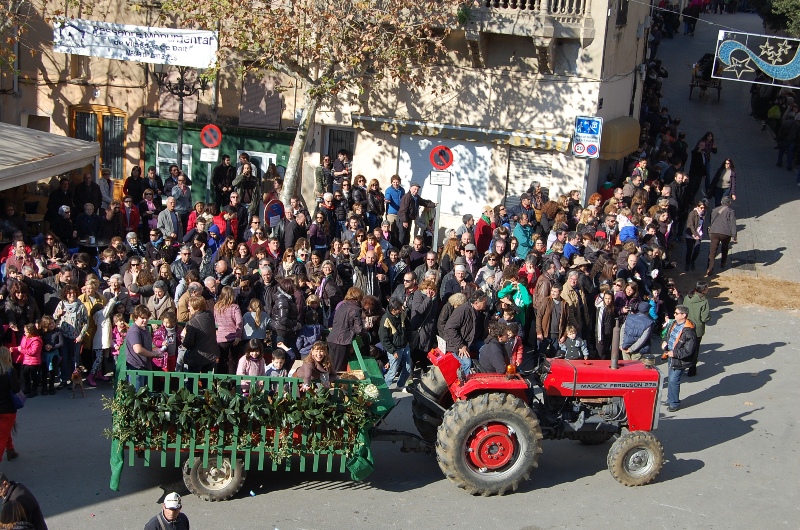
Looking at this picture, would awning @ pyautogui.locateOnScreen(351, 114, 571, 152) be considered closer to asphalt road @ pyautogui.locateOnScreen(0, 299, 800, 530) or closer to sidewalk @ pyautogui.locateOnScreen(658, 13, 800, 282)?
sidewalk @ pyautogui.locateOnScreen(658, 13, 800, 282)

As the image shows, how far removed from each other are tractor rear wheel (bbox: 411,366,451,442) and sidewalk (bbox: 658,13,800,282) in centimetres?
951

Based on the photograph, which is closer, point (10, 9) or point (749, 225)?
point (10, 9)

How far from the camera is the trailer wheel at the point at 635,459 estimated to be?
35.6ft

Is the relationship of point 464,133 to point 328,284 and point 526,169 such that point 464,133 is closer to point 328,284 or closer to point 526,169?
point 526,169

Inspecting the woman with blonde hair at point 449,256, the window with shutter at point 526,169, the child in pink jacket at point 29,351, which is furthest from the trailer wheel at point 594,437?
the window with shutter at point 526,169

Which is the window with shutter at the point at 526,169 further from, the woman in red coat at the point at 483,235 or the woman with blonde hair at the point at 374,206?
the woman with blonde hair at the point at 374,206

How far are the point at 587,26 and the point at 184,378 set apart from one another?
12.4 m

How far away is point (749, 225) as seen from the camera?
21641 millimetres

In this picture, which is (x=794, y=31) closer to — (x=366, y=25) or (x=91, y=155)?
(x=366, y=25)

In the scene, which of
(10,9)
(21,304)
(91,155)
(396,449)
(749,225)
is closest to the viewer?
(396,449)

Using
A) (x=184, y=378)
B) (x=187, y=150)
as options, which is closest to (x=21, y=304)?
(x=184, y=378)

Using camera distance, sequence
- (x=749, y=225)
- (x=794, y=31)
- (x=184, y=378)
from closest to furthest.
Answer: (x=184, y=378)
(x=749, y=225)
(x=794, y=31)

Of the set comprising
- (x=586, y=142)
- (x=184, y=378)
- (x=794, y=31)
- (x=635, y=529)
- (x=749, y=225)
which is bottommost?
(x=635, y=529)

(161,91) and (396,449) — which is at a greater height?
(161,91)
